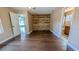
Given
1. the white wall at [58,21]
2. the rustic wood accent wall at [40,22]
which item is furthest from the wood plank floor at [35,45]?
the rustic wood accent wall at [40,22]

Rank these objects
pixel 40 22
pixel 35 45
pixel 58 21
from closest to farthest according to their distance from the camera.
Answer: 1. pixel 35 45
2. pixel 58 21
3. pixel 40 22

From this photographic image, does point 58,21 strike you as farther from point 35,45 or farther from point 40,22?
point 40,22

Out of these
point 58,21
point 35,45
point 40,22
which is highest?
point 58,21

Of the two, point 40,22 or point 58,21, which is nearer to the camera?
point 58,21

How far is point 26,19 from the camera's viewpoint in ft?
22.9

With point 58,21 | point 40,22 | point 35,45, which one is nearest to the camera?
point 35,45

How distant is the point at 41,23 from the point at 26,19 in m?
2.91

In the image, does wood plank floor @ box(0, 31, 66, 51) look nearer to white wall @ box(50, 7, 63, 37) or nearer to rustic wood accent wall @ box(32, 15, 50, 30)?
white wall @ box(50, 7, 63, 37)

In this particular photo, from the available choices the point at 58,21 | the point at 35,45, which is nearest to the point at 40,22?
the point at 58,21

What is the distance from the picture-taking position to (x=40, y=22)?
966cm

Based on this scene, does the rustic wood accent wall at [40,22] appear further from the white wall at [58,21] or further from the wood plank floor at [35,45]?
the wood plank floor at [35,45]
